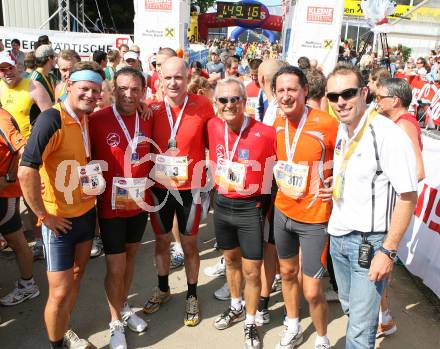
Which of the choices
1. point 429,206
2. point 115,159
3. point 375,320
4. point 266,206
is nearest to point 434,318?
point 429,206

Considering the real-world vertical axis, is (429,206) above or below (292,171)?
below

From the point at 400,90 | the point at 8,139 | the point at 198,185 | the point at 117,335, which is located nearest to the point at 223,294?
the point at 117,335

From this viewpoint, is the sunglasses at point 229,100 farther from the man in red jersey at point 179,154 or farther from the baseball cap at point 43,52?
the baseball cap at point 43,52

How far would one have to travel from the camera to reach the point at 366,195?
2.07m

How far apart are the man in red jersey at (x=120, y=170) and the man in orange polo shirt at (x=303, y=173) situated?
98 centimetres

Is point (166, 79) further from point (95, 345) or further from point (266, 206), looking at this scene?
point (95, 345)

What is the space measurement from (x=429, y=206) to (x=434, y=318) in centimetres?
114

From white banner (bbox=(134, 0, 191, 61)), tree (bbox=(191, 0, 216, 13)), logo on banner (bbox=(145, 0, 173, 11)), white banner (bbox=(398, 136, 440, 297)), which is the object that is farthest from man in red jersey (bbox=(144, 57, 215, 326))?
tree (bbox=(191, 0, 216, 13))

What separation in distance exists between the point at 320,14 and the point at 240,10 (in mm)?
15549

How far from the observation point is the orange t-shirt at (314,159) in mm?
2533

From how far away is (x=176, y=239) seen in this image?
443 cm

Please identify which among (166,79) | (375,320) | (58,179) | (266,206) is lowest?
(375,320)

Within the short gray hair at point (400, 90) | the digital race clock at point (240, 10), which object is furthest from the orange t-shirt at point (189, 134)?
the digital race clock at point (240, 10)

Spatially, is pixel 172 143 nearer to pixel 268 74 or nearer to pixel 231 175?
pixel 231 175
